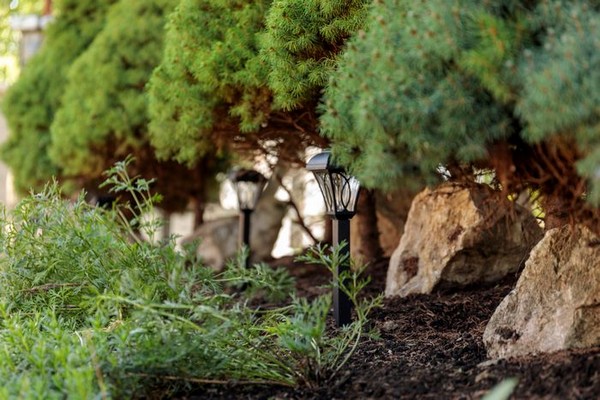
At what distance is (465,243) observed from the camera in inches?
211

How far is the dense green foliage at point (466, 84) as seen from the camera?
8.31 feet

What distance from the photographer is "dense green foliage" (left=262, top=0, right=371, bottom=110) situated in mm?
4125

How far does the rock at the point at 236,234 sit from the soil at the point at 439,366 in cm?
353

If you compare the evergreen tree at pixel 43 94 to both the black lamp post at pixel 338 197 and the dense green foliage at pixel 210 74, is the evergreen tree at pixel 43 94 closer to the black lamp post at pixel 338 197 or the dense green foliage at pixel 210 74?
the dense green foliage at pixel 210 74

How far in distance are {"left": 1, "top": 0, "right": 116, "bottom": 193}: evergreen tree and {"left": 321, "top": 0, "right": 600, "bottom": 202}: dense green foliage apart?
249 inches

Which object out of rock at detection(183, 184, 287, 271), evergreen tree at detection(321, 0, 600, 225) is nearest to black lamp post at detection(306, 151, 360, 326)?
evergreen tree at detection(321, 0, 600, 225)

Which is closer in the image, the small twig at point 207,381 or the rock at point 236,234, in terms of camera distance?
the small twig at point 207,381

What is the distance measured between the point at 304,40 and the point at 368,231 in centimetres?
326

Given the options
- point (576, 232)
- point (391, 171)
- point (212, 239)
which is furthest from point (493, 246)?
point (212, 239)

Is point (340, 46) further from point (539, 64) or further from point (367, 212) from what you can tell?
point (367, 212)

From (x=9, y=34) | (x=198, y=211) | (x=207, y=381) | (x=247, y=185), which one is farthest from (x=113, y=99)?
(x=9, y=34)

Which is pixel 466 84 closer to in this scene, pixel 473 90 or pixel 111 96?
pixel 473 90

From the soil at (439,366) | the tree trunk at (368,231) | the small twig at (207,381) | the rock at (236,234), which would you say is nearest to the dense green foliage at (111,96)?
the rock at (236,234)

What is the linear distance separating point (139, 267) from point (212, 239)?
4372 mm
